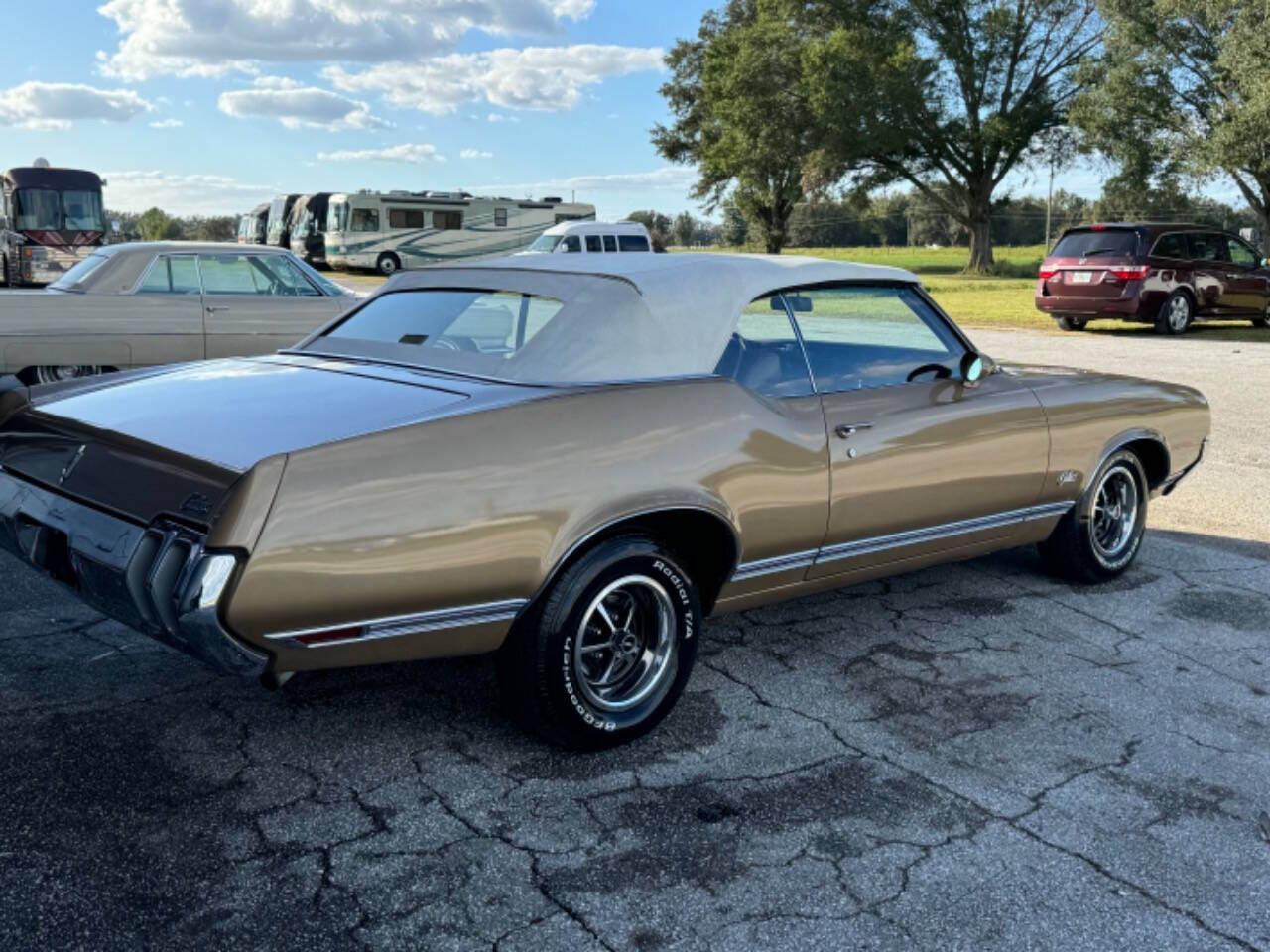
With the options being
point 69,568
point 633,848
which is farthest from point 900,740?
point 69,568

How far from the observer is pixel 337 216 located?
39.8 metres

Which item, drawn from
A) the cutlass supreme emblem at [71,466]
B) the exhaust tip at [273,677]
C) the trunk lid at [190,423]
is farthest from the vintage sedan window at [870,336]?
the cutlass supreme emblem at [71,466]

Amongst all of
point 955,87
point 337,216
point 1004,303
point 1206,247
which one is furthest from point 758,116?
point 1206,247

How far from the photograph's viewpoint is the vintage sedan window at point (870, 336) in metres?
4.08

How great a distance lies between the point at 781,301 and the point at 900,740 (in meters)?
1.54

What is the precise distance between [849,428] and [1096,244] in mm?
15232

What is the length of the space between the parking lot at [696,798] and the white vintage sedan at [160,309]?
17.9 ft

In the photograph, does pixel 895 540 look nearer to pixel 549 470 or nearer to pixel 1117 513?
pixel 549 470

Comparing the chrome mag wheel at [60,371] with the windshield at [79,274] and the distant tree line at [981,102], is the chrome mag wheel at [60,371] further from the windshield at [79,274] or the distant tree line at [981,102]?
the distant tree line at [981,102]

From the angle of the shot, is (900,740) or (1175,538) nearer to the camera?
(900,740)

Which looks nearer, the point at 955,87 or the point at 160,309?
the point at 160,309

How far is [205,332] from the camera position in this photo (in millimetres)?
10156

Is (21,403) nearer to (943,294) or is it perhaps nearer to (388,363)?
(388,363)

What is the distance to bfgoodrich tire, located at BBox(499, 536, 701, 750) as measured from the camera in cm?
316
